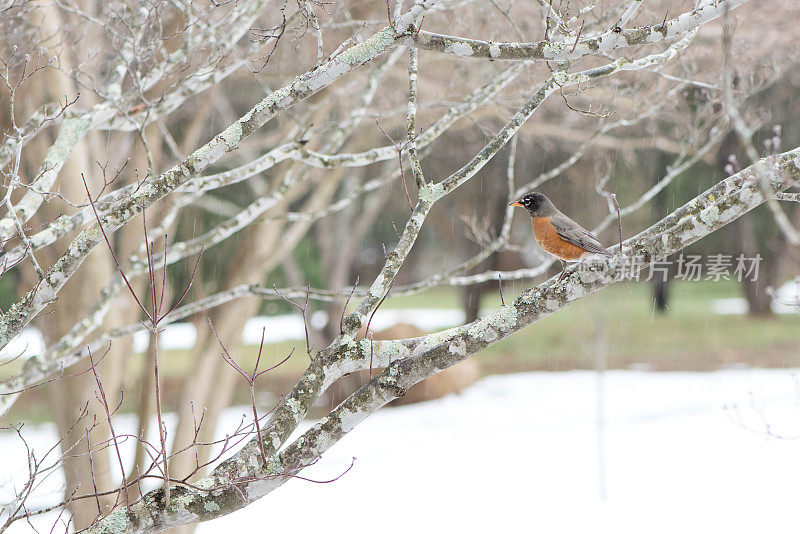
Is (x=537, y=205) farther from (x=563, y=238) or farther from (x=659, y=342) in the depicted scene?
(x=659, y=342)

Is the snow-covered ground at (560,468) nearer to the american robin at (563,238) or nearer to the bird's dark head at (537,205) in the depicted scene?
the bird's dark head at (537,205)

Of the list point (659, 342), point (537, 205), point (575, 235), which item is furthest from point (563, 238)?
point (659, 342)

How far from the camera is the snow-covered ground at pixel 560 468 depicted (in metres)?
10.3

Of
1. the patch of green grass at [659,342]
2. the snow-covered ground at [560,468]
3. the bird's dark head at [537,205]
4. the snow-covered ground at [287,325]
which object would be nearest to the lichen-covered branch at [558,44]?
the bird's dark head at [537,205]

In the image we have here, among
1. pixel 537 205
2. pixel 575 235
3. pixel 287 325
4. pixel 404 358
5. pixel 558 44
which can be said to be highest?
pixel 287 325

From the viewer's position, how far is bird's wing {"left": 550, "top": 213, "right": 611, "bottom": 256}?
3795mm

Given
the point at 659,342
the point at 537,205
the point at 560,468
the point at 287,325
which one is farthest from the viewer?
the point at 287,325

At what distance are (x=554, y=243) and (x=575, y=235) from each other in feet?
0.40

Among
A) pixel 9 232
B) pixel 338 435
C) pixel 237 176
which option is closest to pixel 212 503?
pixel 338 435

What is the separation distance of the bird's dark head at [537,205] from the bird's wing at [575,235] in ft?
0.73

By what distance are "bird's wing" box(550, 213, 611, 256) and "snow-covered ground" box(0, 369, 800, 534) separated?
15.3 ft

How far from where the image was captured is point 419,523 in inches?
412

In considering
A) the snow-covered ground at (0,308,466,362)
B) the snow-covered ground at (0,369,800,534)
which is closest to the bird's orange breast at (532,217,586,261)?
the snow-covered ground at (0,369,800,534)

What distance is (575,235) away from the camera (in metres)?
3.89
